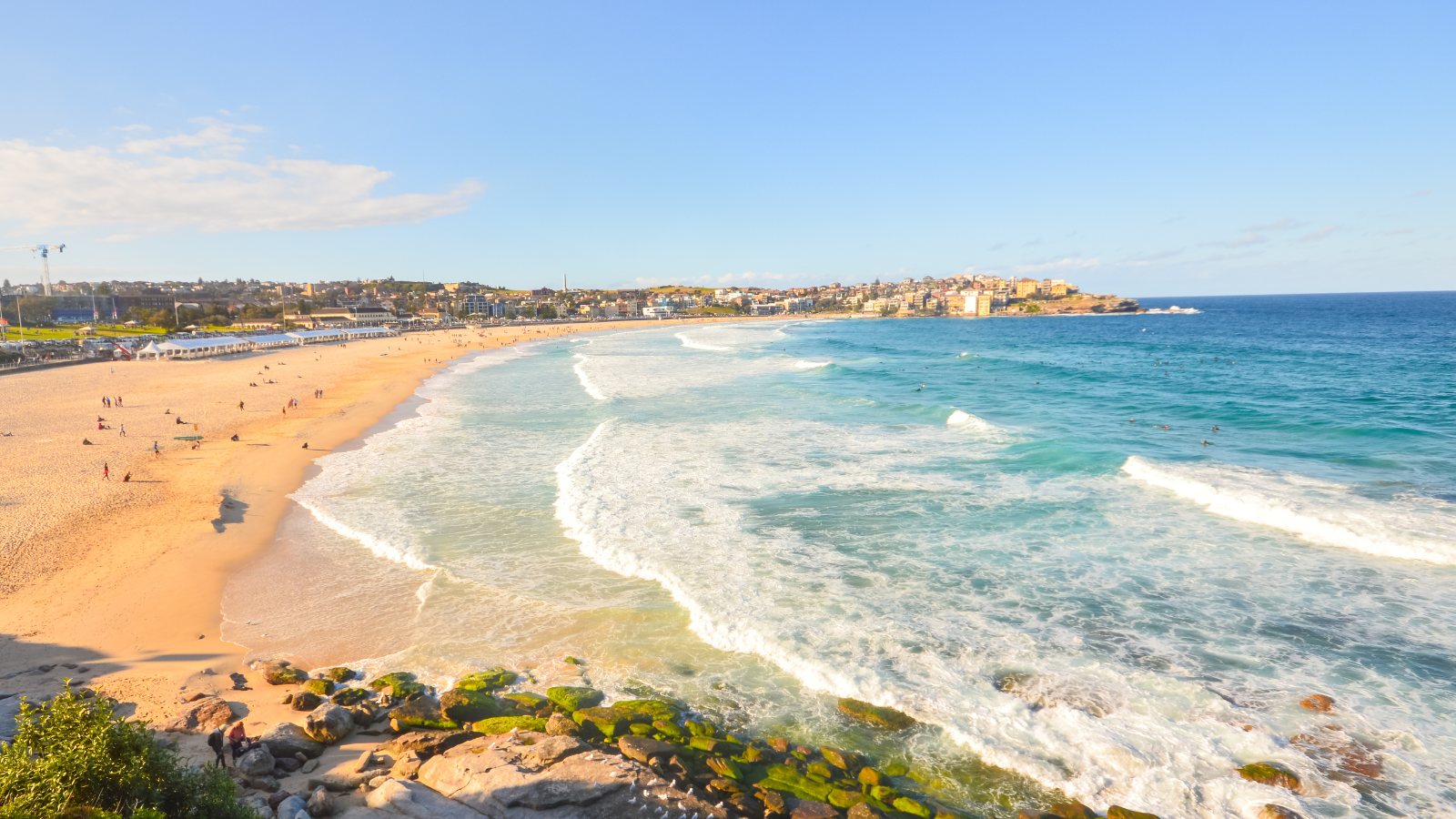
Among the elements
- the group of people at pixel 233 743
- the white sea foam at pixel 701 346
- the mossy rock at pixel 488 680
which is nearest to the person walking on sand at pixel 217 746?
the group of people at pixel 233 743

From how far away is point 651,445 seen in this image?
76.4ft

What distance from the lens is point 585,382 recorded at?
4203 cm

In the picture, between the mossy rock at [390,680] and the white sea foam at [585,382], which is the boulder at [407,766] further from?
the white sea foam at [585,382]

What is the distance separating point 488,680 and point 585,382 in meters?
34.0

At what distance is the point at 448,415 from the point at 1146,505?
2710 centimetres

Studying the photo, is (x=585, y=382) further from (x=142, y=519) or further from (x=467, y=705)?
(x=467, y=705)

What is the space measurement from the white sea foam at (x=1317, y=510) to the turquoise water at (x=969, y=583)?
0.31 feet

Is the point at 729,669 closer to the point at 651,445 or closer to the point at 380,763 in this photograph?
the point at 380,763

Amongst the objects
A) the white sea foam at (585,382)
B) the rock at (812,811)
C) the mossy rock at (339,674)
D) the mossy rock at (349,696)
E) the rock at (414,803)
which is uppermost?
the white sea foam at (585,382)

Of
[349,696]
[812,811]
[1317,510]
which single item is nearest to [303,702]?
[349,696]

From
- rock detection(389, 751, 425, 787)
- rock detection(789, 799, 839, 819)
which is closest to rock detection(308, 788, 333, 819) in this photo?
rock detection(389, 751, 425, 787)

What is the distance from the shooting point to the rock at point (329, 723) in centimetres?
757

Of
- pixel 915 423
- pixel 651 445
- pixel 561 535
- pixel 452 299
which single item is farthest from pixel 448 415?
pixel 452 299

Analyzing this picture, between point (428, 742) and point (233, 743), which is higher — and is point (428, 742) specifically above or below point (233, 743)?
below
